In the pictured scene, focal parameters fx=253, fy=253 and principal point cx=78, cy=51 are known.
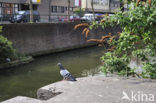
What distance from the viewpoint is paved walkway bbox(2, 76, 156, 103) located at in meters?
3.88

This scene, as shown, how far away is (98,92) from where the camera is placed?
14.3ft

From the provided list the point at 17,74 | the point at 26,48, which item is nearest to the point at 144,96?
the point at 17,74

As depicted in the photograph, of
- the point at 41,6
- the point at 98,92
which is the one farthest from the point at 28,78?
the point at 41,6

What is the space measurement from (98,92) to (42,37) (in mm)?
17899

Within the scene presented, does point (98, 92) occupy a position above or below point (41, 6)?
below

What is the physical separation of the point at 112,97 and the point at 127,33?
2221 mm

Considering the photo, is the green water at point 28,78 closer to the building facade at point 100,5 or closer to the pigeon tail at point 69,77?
the pigeon tail at point 69,77

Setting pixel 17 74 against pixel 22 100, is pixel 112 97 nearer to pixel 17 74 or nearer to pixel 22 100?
pixel 22 100

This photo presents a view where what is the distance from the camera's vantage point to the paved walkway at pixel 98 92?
3881 mm

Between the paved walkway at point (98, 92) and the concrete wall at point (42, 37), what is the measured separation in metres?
14.2

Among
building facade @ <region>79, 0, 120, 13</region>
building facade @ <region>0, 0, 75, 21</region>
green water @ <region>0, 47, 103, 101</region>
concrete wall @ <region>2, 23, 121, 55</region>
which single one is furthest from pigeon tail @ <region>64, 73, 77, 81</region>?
building facade @ <region>79, 0, 120, 13</region>

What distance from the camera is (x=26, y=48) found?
19.5m

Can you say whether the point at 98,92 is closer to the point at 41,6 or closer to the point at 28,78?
the point at 28,78

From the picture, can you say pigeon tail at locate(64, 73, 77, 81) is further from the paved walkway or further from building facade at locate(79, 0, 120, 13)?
building facade at locate(79, 0, 120, 13)
